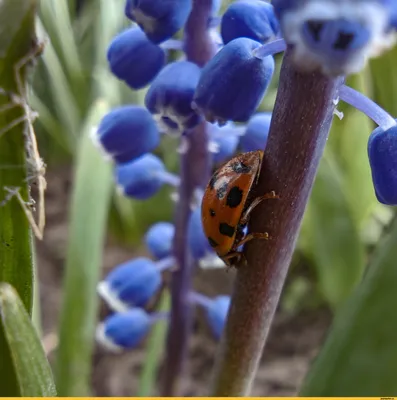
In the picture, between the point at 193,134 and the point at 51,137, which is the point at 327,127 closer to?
the point at 193,134

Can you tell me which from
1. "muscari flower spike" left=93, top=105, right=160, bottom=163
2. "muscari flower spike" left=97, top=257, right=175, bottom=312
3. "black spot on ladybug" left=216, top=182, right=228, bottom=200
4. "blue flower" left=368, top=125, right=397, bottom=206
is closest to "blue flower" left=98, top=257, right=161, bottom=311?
"muscari flower spike" left=97, top=257, right=175, bottom=312

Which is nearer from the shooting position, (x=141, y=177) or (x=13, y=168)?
(x=13, y=168)

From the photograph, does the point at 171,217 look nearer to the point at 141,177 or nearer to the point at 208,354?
the point at 208,354

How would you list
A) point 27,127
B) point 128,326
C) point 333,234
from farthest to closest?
point 333,234, point 128,326, point 27,127

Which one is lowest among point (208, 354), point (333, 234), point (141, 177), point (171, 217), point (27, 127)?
point (208, 354)

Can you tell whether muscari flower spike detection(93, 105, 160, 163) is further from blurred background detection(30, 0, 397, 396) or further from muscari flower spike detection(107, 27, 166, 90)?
blurred background detection(30, 0, 397, 396)

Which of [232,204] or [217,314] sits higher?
[232,204]

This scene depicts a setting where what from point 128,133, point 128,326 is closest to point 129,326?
point 128,326
